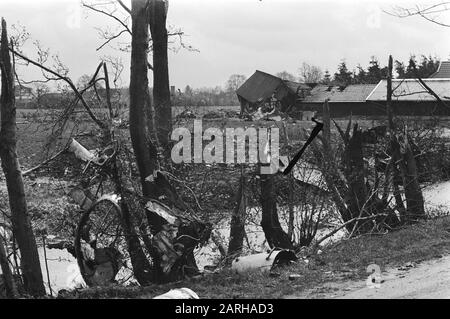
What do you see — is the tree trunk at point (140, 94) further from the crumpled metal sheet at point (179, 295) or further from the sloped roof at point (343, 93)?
the sloped roof at point (343, 93)

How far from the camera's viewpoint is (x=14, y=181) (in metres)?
6.81

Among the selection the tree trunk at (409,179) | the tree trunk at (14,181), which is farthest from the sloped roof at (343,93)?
the tree trunk at (14,181)

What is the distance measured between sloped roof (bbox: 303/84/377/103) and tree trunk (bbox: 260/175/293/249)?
31484 mm

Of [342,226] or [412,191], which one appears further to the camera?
[412,191]

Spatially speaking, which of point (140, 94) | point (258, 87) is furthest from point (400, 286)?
point (258, 87)

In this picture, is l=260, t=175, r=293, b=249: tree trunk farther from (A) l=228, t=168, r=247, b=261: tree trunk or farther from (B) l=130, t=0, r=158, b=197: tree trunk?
(B) l=130, t=0, r=158, b=197: tree trunk

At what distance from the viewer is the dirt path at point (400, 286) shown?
603cm

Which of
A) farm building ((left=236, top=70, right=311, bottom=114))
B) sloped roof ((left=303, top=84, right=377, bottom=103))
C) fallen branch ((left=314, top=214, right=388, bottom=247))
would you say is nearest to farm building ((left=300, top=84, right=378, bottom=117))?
sloped roof ((left=303, top=84, right=377, bottom=103))

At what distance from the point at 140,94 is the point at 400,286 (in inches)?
195

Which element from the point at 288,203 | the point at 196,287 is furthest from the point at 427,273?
the point at 288,203

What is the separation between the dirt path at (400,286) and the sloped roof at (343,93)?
111ft

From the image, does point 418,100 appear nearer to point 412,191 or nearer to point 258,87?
point 412,191

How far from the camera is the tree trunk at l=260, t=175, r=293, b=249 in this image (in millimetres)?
9633

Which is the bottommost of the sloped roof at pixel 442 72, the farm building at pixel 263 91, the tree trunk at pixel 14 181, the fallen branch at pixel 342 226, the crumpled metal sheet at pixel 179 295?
the fallen branch at pixel 342 226
